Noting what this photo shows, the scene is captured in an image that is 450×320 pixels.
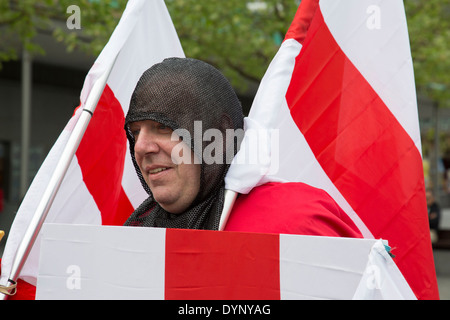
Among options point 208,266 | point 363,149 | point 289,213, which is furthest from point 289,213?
point 363,149

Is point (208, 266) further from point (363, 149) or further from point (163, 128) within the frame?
point (363, 149)

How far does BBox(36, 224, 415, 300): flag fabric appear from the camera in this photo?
137 cm

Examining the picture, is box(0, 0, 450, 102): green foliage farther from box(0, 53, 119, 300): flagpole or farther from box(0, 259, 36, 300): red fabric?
box(0, 259, 36, 300): red fabric

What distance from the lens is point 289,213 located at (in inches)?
66.4

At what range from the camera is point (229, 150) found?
1923 mm

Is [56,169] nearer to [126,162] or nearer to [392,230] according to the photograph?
[126,162]

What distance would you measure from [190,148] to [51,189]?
0.51 meters

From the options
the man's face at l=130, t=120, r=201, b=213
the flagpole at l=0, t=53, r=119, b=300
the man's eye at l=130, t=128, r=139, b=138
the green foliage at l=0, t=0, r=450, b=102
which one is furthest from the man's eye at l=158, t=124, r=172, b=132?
the green foliage at l=0, t=0, r=450, b=102

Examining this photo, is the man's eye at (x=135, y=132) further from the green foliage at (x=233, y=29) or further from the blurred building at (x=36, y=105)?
the blurred building at (x=36, y=105)

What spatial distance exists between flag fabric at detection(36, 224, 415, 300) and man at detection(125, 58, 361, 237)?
0.30 meters

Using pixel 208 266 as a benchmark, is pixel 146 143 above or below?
above

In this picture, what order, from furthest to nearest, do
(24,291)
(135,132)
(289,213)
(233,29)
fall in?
1. (233,29)
2. (24,291)
3. (135,132)
4. (289,213)

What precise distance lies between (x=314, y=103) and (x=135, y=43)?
79 cm

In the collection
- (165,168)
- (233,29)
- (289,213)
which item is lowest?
(289,213)
